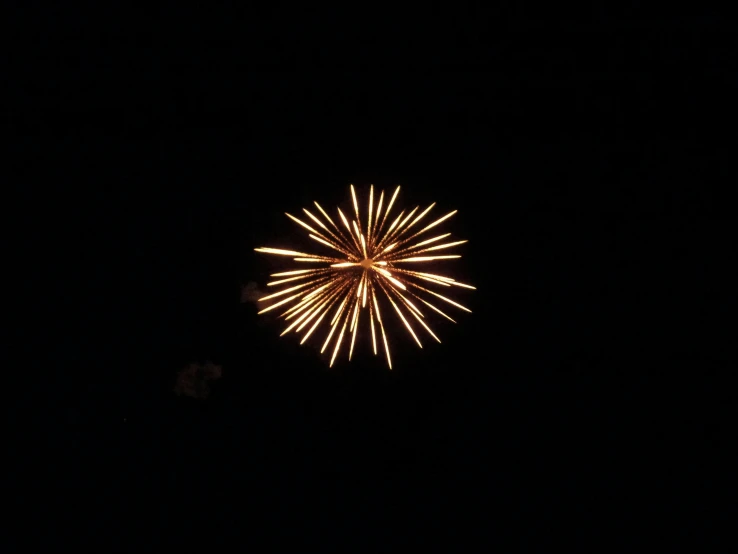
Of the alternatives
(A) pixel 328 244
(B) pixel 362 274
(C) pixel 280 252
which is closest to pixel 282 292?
(C) pixel 280 252

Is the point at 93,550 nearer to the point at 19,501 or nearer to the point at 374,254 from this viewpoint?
the point at 19,501

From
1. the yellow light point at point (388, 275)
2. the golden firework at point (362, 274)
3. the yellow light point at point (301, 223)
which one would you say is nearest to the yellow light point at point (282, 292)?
the golden firework at point (362, 274)

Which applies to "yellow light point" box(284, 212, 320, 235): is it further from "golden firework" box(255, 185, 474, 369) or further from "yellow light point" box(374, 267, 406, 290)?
"yellow light point" box(374, 267, 406, 290)

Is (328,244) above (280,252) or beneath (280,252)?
above

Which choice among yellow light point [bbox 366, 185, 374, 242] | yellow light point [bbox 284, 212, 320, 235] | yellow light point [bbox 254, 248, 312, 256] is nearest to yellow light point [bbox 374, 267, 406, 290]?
yellow light point [bbox 366, 185, 374, 242]

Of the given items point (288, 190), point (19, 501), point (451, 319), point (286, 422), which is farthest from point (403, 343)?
point (19, 501)

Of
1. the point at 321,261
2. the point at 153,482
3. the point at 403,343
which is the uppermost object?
the point at 321,261

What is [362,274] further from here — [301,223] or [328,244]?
[301,223]

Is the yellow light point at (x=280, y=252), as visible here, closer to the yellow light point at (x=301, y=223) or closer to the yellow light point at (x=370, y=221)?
the yellow light point at (x=301, y=223)
